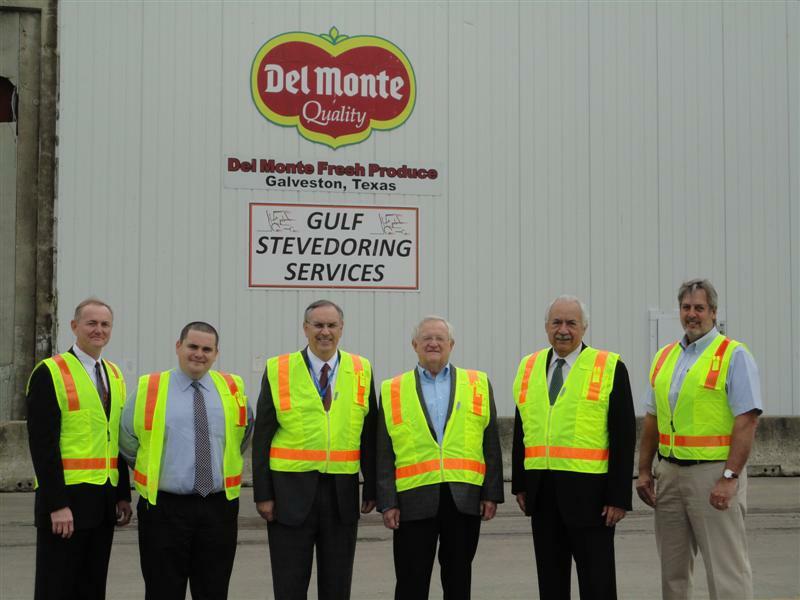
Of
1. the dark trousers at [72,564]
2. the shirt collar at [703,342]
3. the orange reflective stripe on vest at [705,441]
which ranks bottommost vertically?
the dark trousers at [72,564]

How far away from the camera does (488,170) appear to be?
14.6m

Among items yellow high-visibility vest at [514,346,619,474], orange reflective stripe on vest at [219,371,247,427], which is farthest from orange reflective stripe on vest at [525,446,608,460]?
orange reflective stripe on vest at [219,371,247,427]

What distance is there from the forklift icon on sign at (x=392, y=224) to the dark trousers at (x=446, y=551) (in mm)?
8822

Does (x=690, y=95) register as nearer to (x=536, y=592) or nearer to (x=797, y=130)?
(x=797, y=130)

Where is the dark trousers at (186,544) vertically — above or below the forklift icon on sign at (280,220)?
below

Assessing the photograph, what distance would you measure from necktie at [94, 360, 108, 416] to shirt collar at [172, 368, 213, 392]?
405 millimetres

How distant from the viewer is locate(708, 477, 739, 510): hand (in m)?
5.58

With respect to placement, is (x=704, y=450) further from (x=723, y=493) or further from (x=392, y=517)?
(x=392, y=517)

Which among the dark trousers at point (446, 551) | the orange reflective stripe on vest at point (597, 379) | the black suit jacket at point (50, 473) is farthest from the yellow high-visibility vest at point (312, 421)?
the orange reflective stripe on vest at point (597, 379)

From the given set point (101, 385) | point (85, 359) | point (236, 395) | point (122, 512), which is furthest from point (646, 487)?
point (85, 359)

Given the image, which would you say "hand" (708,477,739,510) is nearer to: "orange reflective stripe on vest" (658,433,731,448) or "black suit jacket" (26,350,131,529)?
"orange reflective stripe on vest" (658,433,731,448)

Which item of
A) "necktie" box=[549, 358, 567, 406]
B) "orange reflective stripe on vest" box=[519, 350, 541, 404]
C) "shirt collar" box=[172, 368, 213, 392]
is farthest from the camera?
"orange reflective stripe on vest" box=[519, 350, 541, 404]

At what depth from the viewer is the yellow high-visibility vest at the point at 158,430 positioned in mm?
5449

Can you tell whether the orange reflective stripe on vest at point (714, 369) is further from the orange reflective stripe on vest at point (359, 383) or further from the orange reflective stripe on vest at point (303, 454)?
the orange reflective stripe on vest at point (303, 454)
